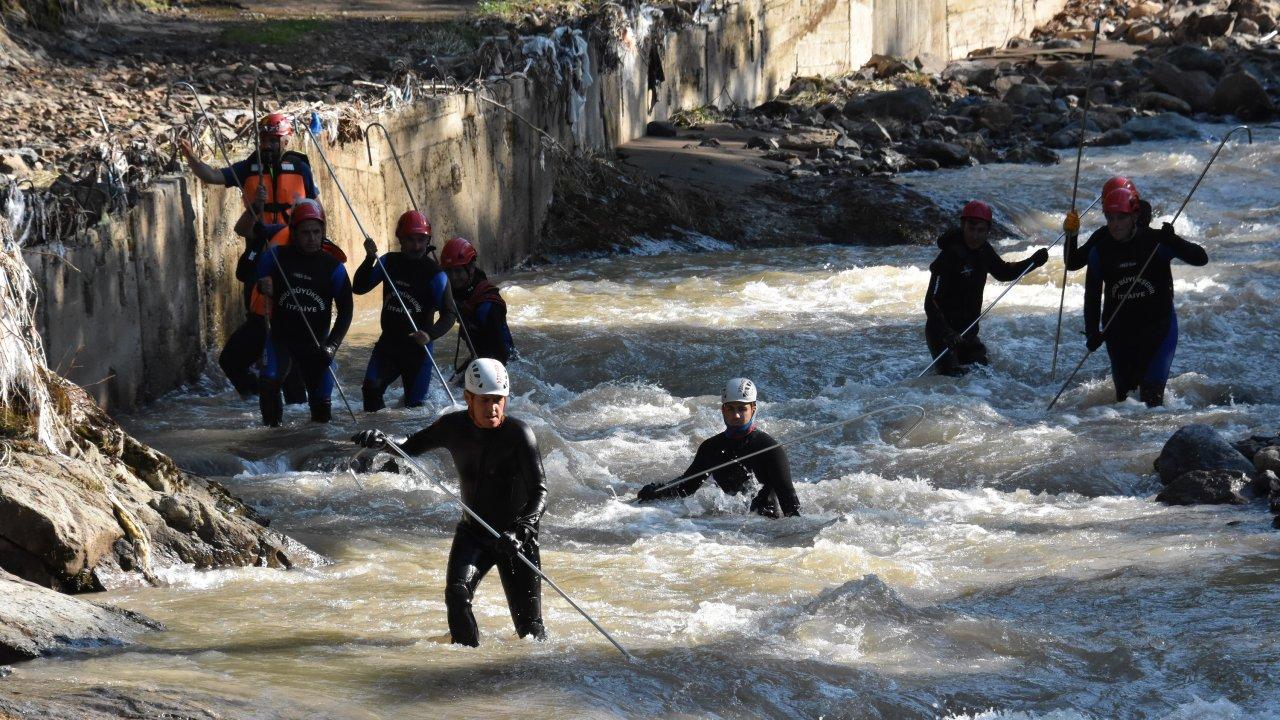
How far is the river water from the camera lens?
235 inches

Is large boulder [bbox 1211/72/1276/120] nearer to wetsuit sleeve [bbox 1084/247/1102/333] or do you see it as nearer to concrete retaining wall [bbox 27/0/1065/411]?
concrete retaining wall [bbox 27/0/1065/411]

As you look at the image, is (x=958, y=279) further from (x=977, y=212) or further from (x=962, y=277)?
(x=977, y=212)

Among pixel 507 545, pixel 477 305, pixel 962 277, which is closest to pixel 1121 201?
pixel 962 277

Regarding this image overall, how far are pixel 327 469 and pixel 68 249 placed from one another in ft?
7.71

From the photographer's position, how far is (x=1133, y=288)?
34.8 feet

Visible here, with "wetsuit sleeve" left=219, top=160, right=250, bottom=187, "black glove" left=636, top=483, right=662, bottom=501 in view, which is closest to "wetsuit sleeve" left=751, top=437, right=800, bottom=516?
"black glove" left=636, top=483, right=662, bottom=501

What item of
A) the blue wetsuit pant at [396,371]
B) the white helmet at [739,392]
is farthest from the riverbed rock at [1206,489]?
the blue wetsuit pant at [396,371]

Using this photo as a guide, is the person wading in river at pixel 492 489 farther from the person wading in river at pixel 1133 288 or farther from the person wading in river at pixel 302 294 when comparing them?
the person wading in river at pixel 1133 288

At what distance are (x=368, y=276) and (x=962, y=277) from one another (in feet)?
14.6

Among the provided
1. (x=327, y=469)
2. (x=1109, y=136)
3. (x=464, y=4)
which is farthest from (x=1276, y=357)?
(x=464, y=4)

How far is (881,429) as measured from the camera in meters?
11.3

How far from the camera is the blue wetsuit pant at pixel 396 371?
418 inches

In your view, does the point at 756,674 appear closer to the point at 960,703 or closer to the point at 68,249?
the point at 960,703

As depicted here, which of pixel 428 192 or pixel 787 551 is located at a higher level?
pixel 428 192
